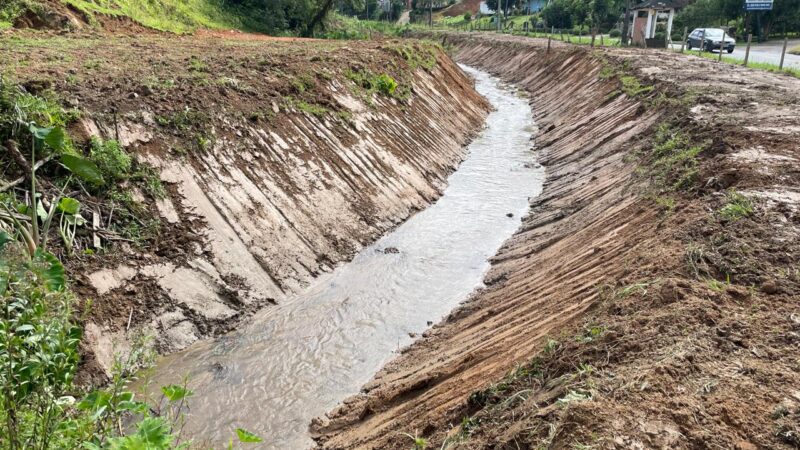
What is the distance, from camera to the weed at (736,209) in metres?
8.23

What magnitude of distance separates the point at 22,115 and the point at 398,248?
7896 millimetres

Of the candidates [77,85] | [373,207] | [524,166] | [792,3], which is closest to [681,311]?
[373,207]

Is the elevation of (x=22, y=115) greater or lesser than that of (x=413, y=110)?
greater

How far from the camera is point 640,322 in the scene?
593 centimetres

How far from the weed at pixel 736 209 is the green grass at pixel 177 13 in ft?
69.3

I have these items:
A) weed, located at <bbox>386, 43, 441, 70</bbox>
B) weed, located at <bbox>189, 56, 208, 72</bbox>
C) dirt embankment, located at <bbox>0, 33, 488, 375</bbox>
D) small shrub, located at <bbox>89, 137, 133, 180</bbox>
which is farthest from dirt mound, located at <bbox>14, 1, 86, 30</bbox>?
weed, located at <bbox>386, 43, 441, 70</bbox>

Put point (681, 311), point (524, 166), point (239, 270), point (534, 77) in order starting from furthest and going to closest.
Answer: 1. point (534, 77)
2. point (524, 166)
3. point (239, 270)
4. point (681, 311)

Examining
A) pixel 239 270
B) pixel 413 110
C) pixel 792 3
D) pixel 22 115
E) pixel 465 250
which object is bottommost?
pixel 465 250

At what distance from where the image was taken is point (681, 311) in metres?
5.93

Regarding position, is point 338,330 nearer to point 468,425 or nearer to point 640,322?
point 468,425

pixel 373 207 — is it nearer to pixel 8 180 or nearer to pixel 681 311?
pixel 8 180

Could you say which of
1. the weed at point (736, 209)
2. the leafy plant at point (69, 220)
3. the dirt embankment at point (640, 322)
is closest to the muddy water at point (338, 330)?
the dirt embankment at point (640, 322)

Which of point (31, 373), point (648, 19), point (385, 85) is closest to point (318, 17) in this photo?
point (385, 85)

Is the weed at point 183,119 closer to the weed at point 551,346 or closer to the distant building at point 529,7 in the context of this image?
the weed at point 551,346
